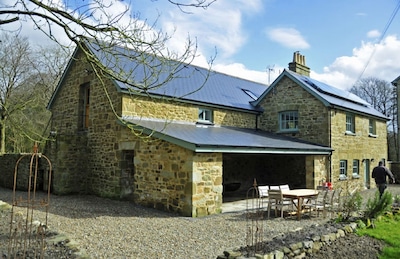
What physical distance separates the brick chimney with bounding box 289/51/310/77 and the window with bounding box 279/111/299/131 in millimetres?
4014

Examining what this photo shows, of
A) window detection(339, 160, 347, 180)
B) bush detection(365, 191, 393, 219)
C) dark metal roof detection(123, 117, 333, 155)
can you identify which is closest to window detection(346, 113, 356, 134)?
window detection(339, 160, 347, 180)

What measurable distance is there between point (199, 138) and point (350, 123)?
11240 millimetres

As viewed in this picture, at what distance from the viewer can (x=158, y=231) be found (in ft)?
23.9

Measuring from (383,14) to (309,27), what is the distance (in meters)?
1.72

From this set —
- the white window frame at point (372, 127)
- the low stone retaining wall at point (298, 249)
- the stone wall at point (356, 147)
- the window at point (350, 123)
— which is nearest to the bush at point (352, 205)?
the low stone retaining wall at point (298, 249)

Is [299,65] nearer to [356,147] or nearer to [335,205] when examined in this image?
[356,147]

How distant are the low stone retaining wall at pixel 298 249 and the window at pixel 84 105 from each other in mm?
11423

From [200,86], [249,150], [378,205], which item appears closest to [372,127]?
[200,86]

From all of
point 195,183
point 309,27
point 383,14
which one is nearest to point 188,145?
point 195,183

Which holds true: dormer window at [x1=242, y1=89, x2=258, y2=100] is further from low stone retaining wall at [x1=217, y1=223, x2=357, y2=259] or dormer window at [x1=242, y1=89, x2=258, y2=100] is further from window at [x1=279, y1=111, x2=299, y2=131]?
low stone retaining wall at [x1=217, y1=223, x2=357, y2=259]

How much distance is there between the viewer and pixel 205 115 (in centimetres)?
1509

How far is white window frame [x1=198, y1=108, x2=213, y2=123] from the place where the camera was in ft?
48.6

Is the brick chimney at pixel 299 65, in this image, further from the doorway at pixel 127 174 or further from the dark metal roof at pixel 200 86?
the doorway at pixel 127 174

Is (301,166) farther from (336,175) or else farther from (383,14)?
(383,14)
